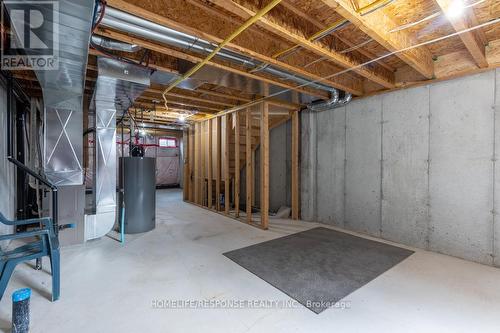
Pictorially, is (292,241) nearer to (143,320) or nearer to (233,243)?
(233,243)

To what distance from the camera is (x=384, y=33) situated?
2064 mm

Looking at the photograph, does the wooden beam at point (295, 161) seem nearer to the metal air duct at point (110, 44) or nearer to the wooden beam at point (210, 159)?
the wooden beam at point (210, 159)

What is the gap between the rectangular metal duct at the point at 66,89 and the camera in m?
1.42

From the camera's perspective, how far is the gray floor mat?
2.16 metres

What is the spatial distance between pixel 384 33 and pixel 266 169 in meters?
2.67

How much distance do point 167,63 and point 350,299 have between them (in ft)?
10.4

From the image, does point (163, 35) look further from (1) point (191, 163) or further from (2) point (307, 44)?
(1) point (191, 163)

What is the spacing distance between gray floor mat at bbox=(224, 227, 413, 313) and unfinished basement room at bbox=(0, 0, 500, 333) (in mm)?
28

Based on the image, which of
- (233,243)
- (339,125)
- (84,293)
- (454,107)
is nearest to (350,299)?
(233,243)

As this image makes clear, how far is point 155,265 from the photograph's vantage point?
2.65 m

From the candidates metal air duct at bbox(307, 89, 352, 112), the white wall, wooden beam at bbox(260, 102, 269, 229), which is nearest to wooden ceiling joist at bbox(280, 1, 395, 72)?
metal air duct at bbox(307, 89, 352, 112)

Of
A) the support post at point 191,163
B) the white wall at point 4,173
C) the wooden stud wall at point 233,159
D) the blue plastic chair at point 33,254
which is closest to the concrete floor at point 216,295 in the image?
the blue plastic chair at point 33,254

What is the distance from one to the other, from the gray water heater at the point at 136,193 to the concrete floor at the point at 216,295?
71 cm

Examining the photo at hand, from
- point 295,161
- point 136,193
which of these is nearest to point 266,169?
point 295,161
